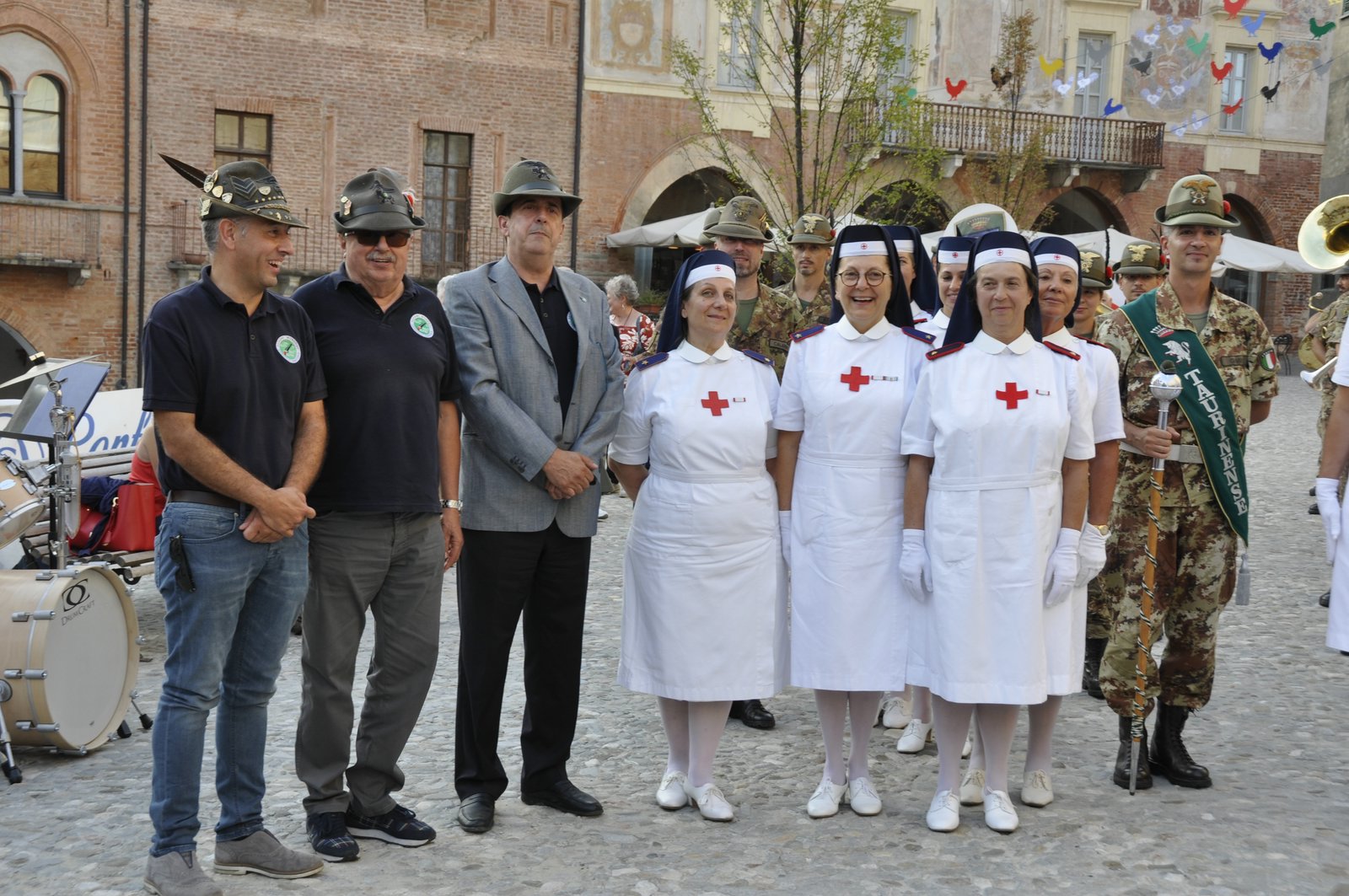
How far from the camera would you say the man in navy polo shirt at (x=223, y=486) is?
165 inches

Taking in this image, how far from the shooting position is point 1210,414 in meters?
5.61

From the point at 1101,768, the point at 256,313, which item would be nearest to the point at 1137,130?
the point at 1101,768

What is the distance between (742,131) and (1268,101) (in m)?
14.0

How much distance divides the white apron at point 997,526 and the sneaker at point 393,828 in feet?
6.25

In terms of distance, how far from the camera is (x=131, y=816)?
513 centimetres

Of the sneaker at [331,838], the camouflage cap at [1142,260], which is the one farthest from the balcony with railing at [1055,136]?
the sneaker at [331,838]

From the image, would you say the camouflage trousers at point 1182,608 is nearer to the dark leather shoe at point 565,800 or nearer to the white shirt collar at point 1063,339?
the white shirt collar at point 1063,339

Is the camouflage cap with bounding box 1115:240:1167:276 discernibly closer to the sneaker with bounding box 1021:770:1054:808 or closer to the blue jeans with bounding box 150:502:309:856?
the sneaker with bounding box 1021:770:1054:808

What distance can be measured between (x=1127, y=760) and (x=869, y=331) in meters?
2.04

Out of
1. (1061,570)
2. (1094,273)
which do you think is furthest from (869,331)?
(1094,273)

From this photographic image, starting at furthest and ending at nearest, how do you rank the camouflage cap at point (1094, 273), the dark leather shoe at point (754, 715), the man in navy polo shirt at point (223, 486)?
the camouflage cap at point (1094, 273), the dark leather shoe at point (754, 715), the man in navy polo shirt at point (223, 486)

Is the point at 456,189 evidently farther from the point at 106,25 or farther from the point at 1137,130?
the point at 1137,130

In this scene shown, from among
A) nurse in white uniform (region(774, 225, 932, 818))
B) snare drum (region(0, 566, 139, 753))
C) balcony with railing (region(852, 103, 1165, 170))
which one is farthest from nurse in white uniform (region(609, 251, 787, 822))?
balcony with railing (region(852, 103, 1165, 170))

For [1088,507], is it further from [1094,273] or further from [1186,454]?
[1094,273]
